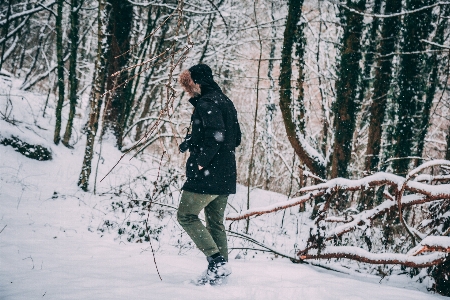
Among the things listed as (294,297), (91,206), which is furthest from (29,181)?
(294,297)

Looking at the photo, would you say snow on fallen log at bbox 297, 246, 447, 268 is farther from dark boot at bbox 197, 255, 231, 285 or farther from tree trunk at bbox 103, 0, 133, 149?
tree trunk at bbox 103, 0, 133, 149

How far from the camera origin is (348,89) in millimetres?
6090

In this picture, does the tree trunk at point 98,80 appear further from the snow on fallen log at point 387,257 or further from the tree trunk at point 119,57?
the snow on fallen log at point 387,257

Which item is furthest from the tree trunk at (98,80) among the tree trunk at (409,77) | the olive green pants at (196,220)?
the tree trunk at (409,77)

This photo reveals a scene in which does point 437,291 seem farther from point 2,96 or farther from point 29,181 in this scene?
point 2,96

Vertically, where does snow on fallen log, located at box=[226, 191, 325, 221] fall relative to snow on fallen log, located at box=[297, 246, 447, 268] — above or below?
above

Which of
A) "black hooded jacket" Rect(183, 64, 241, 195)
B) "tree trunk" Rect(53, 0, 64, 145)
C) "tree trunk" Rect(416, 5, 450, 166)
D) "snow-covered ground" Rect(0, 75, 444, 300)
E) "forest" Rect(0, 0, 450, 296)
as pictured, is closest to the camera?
"snow-covered ground" Rect(0, 75, 444, 300)

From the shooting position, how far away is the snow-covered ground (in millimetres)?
2432

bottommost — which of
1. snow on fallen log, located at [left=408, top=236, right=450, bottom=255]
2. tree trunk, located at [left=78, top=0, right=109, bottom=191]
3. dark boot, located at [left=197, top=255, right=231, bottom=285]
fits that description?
dark boot, located at [left=197, top=255, right=231, bottom=285]

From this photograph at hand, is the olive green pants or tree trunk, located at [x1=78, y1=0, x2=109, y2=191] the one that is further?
tree trunk, located at [x1=78, y1=0, x2=109, y2=191]

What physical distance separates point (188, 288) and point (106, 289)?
644 millimetres

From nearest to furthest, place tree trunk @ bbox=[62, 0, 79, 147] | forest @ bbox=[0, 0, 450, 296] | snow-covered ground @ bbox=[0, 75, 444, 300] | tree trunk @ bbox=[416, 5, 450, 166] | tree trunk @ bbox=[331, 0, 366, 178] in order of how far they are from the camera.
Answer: snow-covered ground @ bbox=[0, 75, 444, 300] → forest @ bbox=[0, 0, 450, 296] → tree trunk @ bbox=[331, 0, 366, 178] → tree trunk @ bbox=[62, 0, 79, 147] → tree trunk @ bbox=[416, 5, 450, 166]

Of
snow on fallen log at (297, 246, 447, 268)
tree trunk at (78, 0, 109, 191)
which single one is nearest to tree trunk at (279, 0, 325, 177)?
snow on fallen log at (297, 246, 447, 268)

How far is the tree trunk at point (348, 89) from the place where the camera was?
239 inches
